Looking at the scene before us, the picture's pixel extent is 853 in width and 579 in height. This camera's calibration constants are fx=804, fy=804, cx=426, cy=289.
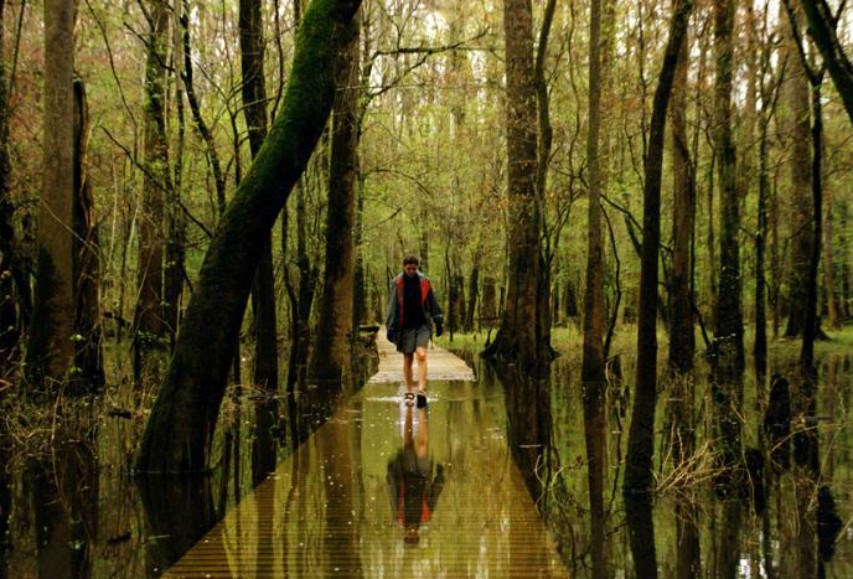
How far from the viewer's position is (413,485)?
22.4 ft

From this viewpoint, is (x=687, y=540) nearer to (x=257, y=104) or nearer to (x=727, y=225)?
(x=257, y=104)

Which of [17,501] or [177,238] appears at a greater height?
[177,238]

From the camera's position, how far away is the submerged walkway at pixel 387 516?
190 inches

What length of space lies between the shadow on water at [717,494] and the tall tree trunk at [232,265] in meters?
3.08

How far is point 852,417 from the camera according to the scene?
1066 centimetres

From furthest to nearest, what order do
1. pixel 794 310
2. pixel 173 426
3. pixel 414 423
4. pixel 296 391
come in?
pixel 794 310 < pixel 296 391 < pixel 414 423 < pixel 173 426

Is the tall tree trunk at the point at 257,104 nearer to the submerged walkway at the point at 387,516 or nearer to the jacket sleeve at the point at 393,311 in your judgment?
the jacket sleeve at the point at 393,311

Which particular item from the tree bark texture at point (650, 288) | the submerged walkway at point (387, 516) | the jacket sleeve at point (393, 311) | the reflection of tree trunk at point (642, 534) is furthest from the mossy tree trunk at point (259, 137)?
the reflection of tree trunk at point (642, 534)

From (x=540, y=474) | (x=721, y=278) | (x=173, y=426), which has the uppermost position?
(x=721, y=278)

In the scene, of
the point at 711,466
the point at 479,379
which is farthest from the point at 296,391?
the point at 711,466

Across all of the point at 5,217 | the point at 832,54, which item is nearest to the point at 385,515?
the point at 832,54

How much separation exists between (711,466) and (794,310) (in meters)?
20.0

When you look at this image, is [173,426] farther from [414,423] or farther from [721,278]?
[721,278]

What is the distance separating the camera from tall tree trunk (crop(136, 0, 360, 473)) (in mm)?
7254
